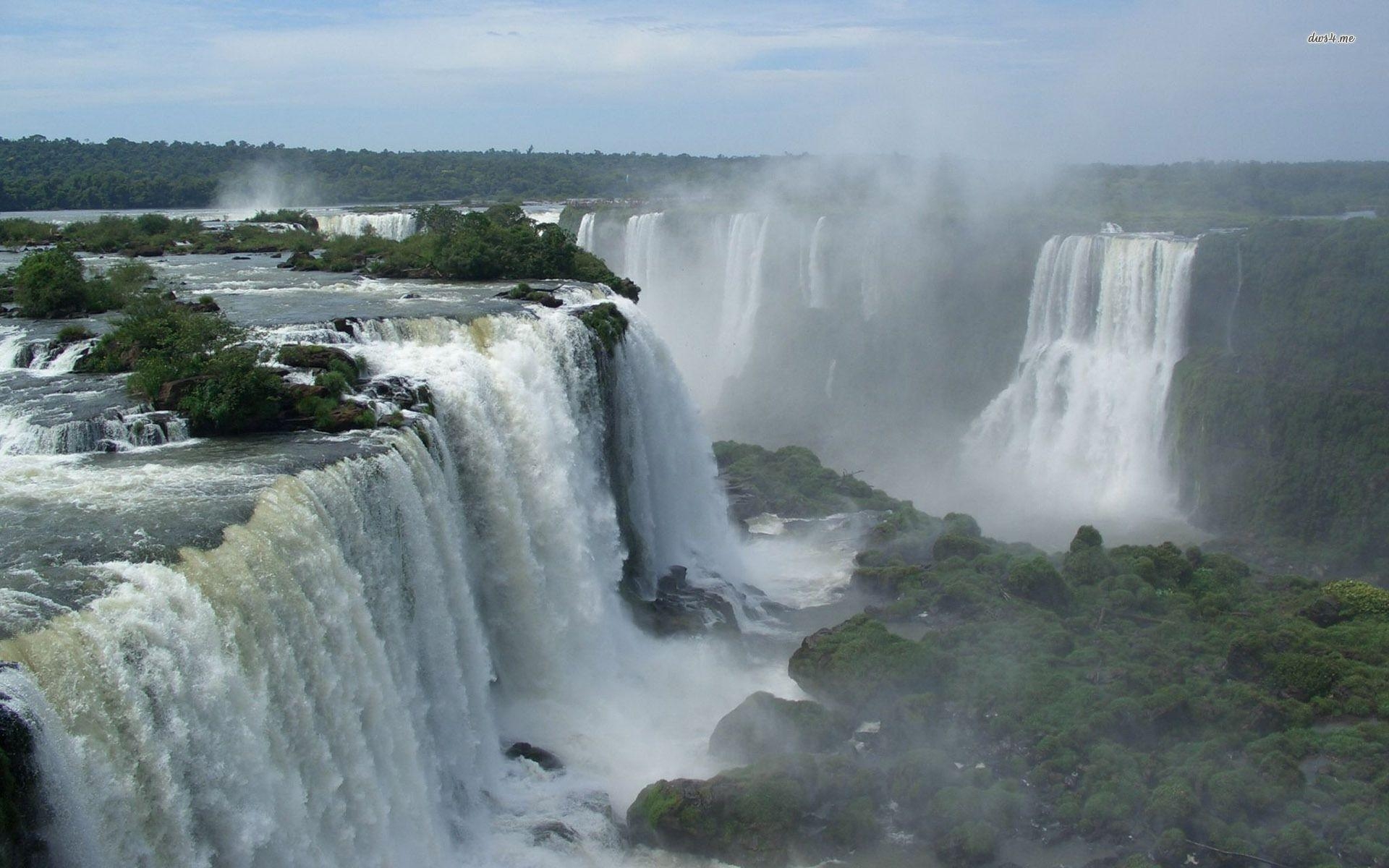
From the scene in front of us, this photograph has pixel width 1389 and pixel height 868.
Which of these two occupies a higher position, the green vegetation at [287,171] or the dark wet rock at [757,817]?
the green vegetation at [287,171]

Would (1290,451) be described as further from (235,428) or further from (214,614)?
(214,614)

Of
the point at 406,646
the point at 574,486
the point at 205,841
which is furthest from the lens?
the point at 574,486

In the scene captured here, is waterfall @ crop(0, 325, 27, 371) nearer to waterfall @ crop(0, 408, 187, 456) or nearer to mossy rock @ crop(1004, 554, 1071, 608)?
waterfall @ crop(0, 408, 187, 456)

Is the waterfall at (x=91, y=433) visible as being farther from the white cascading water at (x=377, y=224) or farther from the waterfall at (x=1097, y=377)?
the white cascading water at (x=377, y=224)

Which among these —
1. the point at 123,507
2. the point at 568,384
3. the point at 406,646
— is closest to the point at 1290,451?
the point at 568,384

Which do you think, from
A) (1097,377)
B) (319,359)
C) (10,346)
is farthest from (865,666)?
(1097,377)

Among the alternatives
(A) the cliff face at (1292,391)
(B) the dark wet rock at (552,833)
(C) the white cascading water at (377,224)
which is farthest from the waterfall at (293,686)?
(C) the white cascading water at (377,224)

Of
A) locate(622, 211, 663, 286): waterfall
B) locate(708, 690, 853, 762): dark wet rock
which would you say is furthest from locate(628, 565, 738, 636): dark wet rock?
locate(622, 211, 663, 286): waterfall
